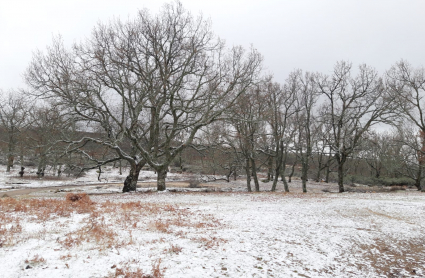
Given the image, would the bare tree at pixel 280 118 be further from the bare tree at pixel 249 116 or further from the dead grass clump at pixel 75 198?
the dead grass clump at pixel 75 198

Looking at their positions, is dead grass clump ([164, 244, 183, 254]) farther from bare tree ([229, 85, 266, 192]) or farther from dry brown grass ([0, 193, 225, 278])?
bare tree ([229, 85, 266, 192])

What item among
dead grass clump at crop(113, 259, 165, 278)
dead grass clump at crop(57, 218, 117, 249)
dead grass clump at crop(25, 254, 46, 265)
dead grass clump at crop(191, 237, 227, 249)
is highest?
dead grass clump at crop(57, 218, 117, 249)

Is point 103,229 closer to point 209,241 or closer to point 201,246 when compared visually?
point 201,246

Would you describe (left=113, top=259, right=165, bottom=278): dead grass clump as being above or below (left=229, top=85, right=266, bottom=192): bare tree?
below

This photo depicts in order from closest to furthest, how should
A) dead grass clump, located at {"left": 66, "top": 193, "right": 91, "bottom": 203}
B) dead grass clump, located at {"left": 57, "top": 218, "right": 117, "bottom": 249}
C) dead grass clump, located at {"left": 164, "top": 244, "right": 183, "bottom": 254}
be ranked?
dead grass clump, located at {"left": 164, "top": 244, "right": 183, "bottom": 254} → dead grass clump, located at {"left": 57, "top": 218, "right": 117, "bottom": 249} → dead grass clump, located at {"left": 66, "top": 193, "right": 91, "bottom": 203}

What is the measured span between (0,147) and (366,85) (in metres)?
48.5

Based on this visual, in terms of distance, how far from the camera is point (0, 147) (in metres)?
38.1

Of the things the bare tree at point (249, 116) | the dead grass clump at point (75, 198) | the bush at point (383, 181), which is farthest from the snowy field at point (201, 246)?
the bush at point (383, 181)

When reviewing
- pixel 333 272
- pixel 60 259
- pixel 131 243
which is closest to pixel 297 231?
pixel 333 272

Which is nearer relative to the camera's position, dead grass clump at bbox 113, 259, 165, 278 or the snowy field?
dead grass clump at bbox 113, 259, 165, 278

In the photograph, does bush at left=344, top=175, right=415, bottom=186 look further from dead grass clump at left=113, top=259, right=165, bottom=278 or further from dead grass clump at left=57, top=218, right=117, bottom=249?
dead grass clump at left=113, top=259, right=165, bottom=278

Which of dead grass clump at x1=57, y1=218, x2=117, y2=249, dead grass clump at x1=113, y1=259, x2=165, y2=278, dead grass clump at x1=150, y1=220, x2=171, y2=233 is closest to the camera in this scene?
dead grass clump at x1=113, y1=259, x2=165, y2=278

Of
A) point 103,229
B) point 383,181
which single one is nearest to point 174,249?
point 103,229

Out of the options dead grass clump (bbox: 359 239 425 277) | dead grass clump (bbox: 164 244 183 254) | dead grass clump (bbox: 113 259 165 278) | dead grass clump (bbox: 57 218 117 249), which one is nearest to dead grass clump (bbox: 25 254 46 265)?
dead grass clump (bbox: 57 218 117 249)
